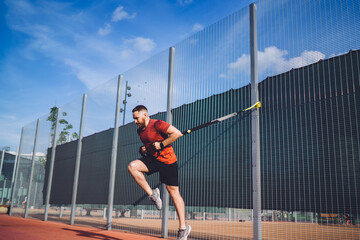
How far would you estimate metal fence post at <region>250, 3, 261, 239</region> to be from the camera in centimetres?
402

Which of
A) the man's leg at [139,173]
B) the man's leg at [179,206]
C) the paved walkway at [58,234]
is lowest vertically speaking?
the paved walkway at [58,234]

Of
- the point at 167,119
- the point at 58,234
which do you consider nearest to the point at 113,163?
the point at 167,119

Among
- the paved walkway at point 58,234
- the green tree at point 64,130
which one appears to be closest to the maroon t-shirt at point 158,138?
the paved walkway at point 58,234

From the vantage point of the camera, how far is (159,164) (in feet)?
10.9

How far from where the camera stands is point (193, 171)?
5.41m

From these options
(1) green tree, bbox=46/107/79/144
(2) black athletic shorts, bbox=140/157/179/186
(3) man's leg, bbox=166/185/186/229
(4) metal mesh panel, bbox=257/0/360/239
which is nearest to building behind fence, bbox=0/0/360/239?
(4) metal mesh panel, bbox=257/0/360/239

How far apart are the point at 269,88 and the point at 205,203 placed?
7.19ft

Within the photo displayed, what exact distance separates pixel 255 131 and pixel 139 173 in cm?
191

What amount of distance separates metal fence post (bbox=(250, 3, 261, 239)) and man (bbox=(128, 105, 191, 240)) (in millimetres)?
1217

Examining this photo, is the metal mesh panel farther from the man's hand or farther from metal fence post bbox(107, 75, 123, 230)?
metal fence post bbox(107, 75, 123, 230)

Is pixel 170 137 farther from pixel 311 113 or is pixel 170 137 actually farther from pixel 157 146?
pixel 311 113

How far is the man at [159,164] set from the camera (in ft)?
10.6

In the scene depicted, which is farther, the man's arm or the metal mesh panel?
the metal mesh panel

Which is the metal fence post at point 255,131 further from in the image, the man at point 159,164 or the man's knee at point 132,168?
the man's knee at point 132,168
